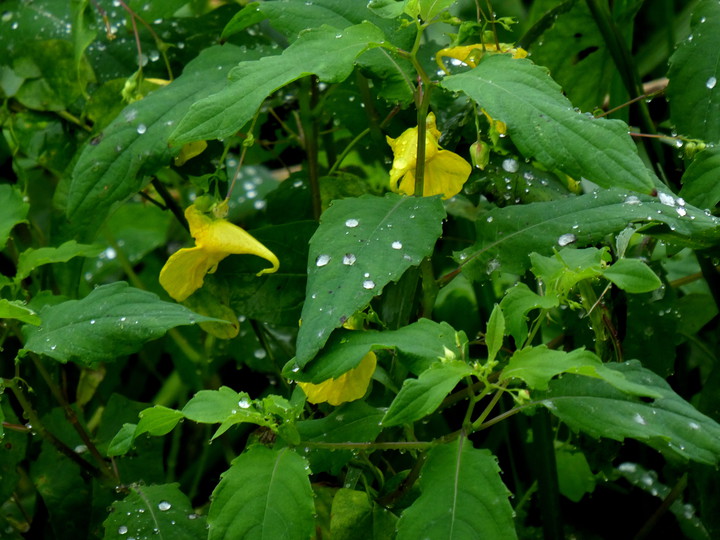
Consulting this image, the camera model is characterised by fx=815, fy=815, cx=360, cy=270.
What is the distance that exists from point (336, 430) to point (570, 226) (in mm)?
275

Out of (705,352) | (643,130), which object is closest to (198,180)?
(643,130)

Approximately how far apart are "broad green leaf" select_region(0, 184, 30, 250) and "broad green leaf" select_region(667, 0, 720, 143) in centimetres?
72

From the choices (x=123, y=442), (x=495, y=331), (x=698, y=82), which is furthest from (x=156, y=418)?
(x=698, y=82)

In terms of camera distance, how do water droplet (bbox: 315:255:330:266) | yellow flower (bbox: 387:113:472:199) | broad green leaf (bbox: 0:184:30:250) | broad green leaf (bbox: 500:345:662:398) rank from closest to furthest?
broad green leaf (bbox: 500:345:662:398), water droplet (bbox: 315:255:330:266), yellow flower (bbox: 387:113:472:199), broad green leaf (bbox: 0:184:30:250)

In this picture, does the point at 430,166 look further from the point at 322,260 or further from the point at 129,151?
the point at 129,151

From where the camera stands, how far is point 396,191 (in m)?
0.82

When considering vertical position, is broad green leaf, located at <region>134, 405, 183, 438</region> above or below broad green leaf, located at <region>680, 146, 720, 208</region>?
below

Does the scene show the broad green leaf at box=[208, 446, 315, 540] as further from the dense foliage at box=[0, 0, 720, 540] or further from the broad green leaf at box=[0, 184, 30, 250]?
the broad green leaf at box=[0, 184, 30, 250]

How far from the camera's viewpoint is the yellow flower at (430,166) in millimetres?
771

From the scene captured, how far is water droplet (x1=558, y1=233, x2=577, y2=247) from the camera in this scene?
723mm

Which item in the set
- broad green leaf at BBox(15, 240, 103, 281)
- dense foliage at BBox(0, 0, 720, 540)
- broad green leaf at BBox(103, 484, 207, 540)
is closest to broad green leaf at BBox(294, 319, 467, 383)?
dense foliage at BBox(0, 0, 720, 540)

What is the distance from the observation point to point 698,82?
862mm

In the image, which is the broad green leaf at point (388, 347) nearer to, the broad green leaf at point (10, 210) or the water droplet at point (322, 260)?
the water droplet at point (322, 260)

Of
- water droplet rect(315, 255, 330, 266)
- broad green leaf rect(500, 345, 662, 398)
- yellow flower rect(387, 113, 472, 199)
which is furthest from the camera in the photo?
yellow flower rect(387, 113, 472, 199)
